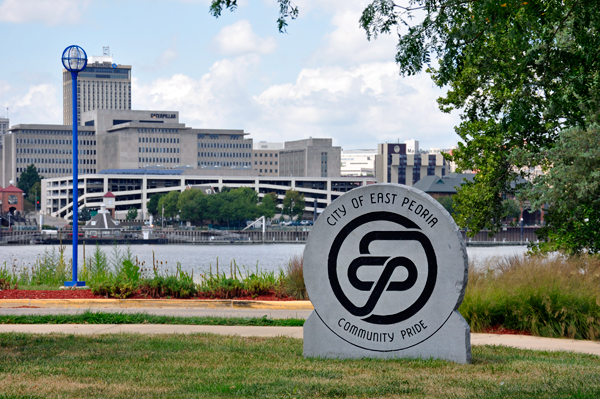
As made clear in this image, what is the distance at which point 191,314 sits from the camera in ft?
45.4

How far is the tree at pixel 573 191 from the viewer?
17.2 metres

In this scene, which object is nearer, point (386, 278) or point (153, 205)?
point (386, 278)

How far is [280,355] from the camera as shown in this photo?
8.88 meters

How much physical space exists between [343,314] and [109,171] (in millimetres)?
178653

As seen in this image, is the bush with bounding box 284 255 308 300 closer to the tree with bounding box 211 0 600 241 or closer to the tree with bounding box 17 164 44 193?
the tree with bounding box 211 0 600 241

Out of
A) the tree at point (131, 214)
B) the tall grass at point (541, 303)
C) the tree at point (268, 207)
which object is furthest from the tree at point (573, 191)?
the tree at point (131, 214)

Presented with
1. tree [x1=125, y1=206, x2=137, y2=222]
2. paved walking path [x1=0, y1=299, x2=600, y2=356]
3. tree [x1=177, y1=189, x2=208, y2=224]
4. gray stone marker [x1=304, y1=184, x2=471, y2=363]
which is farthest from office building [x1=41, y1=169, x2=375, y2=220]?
gray stone marker [x1=304, y1=184, x2=471, y2=363]

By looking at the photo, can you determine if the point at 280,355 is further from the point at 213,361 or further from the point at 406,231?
the point at 406,231

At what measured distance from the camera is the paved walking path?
35.1 feet

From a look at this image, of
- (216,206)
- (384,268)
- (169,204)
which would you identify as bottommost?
(384,268)

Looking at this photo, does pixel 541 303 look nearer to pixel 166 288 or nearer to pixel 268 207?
pixel 166 288

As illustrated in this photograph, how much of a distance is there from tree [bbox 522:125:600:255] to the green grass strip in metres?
8.04

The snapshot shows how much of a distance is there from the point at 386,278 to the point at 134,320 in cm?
546

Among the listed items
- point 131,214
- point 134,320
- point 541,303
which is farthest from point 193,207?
point 541,303
